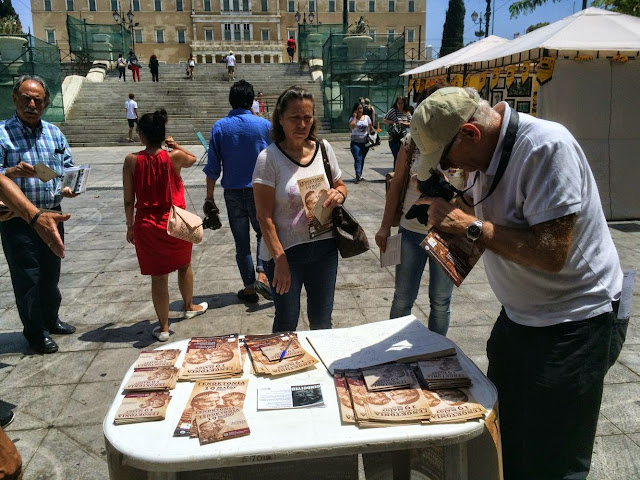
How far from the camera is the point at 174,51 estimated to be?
62406 mm

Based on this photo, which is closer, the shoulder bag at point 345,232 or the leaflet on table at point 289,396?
the leaflet on table at point 289,396

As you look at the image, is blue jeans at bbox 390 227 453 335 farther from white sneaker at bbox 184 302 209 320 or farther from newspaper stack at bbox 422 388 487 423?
white sneaker at bbox 184 302 209 320

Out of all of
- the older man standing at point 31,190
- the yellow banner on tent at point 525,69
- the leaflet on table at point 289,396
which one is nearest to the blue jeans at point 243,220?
the older man standing at point 31,190

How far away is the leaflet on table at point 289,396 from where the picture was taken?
1783 mm

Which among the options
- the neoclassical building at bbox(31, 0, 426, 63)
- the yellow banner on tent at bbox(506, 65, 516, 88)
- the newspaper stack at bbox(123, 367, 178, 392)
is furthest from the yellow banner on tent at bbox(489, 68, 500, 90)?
the neoclassical building at bbox(31, 0, 426, 63)

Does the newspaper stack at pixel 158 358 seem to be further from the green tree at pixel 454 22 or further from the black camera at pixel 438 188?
the green tree at pixel 454 22

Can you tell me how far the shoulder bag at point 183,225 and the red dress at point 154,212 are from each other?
59 millimetres

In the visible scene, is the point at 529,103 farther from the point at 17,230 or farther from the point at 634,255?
the point at 17,230

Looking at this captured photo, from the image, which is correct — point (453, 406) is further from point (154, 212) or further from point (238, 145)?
point (238, 145)

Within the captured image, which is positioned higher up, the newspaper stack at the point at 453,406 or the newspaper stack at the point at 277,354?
the newspaper stack at the point at 277,354

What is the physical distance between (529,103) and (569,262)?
29.2 feet

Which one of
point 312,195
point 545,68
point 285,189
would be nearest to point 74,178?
point 285,189

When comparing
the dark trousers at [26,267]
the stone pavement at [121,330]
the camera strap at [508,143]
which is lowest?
the stone pavement at [121,330]

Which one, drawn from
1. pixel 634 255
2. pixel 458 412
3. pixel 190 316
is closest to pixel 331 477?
pixel 458 412
